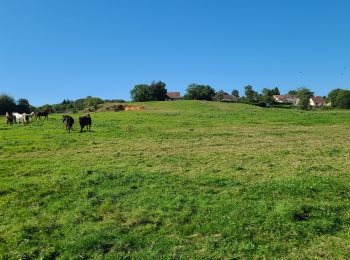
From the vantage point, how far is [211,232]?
34.9ft

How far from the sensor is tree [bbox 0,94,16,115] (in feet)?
410

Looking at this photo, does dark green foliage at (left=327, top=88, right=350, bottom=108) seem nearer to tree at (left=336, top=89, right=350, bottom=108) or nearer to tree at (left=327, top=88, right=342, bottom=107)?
tree at (left=336, top=89, right=350, bottom=108)

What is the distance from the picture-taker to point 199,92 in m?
148

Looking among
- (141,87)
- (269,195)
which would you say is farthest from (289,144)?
(141,87)

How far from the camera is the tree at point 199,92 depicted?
148 metres

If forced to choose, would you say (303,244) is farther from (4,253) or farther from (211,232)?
(4,253)

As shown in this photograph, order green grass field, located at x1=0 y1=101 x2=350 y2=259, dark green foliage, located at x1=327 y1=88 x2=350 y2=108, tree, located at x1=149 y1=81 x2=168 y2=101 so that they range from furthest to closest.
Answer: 1. tree, located at x1=149 y1=81 x2=168 y2=101
2. dark green foliage, located at x1=327 y1=88 x2=350 y2=108
3. green grass field, located at x1=0 y1=101 x2=350 y2=259

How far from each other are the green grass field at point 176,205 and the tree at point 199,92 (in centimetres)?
12637

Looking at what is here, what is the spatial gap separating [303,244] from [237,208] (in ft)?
8.27

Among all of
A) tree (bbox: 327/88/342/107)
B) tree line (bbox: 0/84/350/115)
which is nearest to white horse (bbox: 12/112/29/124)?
tree line (bbox: 0/84/350/115)

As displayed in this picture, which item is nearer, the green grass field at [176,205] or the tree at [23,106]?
the green grass field at [176,205]

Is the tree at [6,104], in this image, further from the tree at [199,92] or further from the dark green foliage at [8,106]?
the tree at [199,92]

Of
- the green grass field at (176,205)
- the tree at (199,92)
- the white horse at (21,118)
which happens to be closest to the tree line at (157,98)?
the tree at (199,92)

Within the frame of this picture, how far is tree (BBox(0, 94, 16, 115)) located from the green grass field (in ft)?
368
